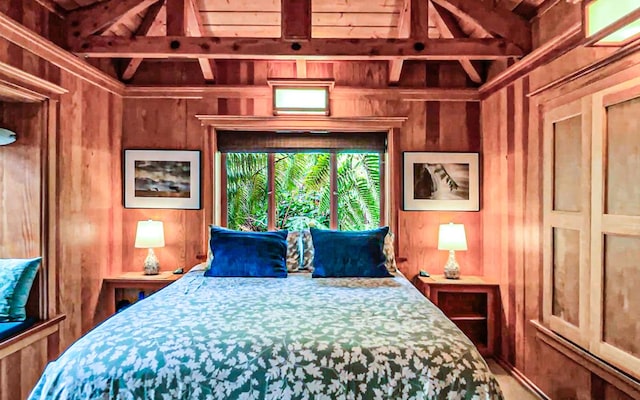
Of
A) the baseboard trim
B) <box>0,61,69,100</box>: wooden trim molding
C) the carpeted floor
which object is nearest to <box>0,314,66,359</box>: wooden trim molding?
<box>0,61,69,100</box>: wooden trim molding

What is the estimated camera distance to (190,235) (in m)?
3.62

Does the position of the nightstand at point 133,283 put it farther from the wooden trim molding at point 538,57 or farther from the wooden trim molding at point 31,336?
the wooden trim molding at point 538,57

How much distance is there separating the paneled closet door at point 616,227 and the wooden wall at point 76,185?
3.33m

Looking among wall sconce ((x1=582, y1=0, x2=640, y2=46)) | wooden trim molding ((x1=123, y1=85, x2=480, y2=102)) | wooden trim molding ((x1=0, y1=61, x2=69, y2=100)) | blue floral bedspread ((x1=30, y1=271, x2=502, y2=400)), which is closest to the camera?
wall sconce ((x1=582, y1=0, x2=640, y2=46))

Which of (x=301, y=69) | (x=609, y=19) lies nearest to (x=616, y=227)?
(x=609, y=19)

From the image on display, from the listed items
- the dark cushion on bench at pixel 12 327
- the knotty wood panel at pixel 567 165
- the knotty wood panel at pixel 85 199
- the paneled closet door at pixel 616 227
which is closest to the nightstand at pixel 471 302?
the knotty wood panel at pixel 567 165

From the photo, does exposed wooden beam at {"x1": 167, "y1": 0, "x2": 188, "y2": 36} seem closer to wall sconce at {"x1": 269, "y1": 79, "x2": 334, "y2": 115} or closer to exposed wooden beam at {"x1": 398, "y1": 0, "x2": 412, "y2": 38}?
wall sconce at {"x1": 269, "y1": 79, "x2": 334, "y2": 115}

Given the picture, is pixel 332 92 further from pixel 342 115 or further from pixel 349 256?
pixel 349 256

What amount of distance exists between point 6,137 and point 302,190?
7.50 feet

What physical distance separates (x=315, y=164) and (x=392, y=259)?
1.20 m

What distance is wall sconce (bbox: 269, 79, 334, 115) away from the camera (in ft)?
11.4

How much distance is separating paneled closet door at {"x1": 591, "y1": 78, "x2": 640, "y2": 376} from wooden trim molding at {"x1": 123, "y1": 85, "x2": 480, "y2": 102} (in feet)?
5.15

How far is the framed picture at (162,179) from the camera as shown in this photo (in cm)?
359

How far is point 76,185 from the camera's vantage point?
297 centimetres
